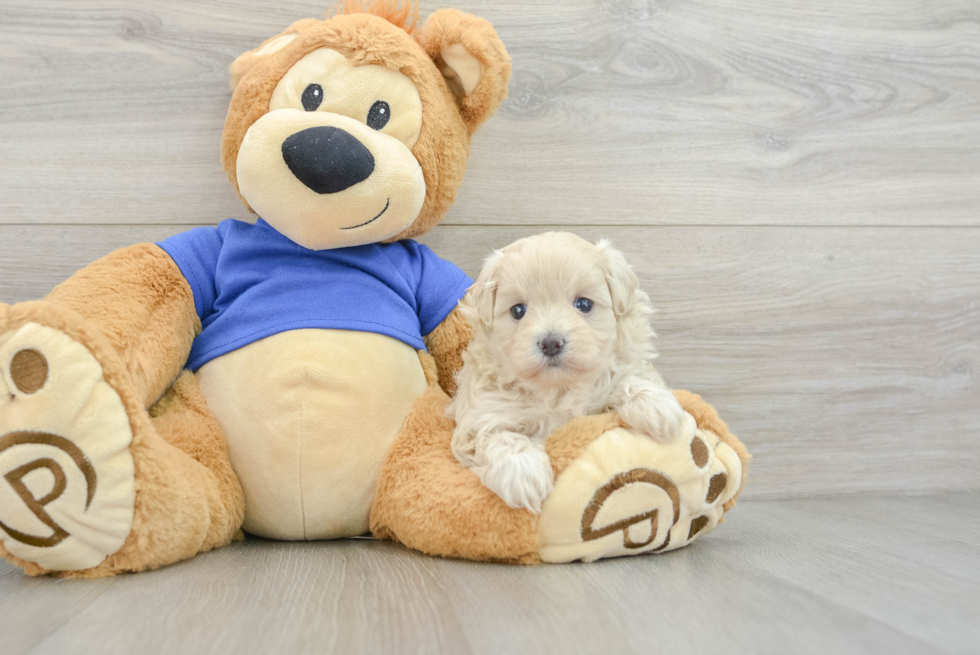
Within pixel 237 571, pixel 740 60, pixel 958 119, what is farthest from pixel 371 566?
pixel 958 119

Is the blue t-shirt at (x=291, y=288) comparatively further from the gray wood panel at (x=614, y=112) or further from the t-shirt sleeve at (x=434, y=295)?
the gray wood panel at (x=614, y=112)

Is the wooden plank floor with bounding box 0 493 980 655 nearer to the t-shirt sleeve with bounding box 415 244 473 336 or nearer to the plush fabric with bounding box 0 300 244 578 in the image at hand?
the plush fabric with bounding box 0 300 244 578

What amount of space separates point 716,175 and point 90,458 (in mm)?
1129

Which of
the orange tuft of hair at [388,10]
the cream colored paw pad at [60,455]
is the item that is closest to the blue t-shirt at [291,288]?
the cream colored paw pad at [60,455]

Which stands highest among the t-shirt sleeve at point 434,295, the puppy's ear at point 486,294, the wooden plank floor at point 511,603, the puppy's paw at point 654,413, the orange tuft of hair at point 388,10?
the orange tuft of hair at point 388,10

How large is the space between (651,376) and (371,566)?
0.44m

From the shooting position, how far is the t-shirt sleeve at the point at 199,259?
1065 mm

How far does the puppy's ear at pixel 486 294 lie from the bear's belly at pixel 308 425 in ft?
0.53

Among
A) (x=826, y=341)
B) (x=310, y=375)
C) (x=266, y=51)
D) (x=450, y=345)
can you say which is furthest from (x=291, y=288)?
(x=826, y=341)

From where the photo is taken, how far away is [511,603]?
0.75 metres

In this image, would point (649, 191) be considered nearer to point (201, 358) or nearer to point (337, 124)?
point (337, 124)

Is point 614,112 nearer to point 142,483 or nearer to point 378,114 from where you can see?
point 378,114

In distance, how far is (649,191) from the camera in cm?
135

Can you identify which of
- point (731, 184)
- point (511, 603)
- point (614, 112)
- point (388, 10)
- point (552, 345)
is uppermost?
point (388, 10)
